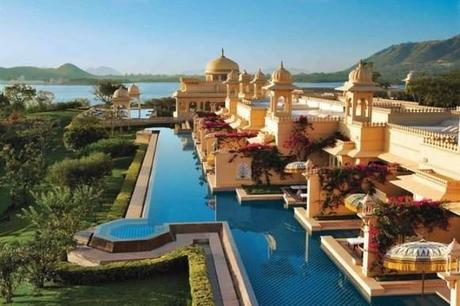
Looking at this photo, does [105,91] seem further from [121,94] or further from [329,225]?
[329,225]

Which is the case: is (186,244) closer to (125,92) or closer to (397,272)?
(397,272)

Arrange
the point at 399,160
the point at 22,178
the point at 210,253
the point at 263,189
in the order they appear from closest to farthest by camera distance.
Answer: the point at 210,253 → the point at 399,160 → the point at 22,178 → the point at 263,189

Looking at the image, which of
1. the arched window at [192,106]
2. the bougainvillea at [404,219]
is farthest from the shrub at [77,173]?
the arched window at [192,106]

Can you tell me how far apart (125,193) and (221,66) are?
34.2 m

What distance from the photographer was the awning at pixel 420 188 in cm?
1207

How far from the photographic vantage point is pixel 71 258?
11820 millimetres

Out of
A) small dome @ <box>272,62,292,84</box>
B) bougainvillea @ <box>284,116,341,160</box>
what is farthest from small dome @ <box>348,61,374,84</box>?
small dome @ <box>272,62,292,84</box>

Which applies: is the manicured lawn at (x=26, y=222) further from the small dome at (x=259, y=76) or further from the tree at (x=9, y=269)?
the small dome at (x=259, y=76)

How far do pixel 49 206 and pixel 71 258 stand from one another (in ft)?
4.37

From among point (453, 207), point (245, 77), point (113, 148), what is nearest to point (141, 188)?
point (113, 148)

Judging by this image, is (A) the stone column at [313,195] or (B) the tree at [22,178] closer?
(A) the stone column at [313,195]

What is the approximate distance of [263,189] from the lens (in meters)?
19.0

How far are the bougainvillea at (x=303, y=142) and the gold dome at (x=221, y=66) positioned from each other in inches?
1191

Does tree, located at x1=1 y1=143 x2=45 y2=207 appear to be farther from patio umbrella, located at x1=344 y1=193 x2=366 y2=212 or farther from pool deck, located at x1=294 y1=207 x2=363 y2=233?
patio umbrella, located at x1=344 y1=193 x2=366 y2=212
